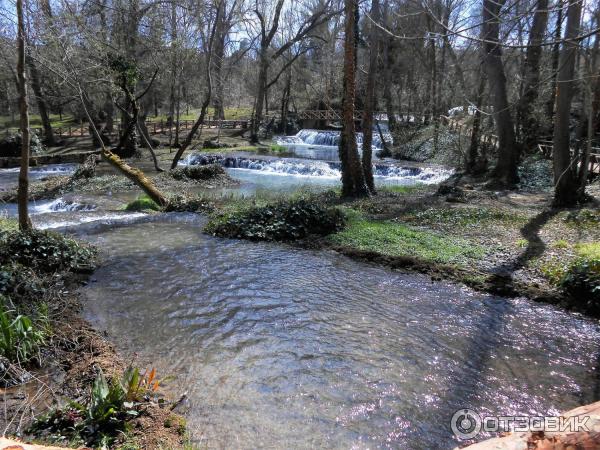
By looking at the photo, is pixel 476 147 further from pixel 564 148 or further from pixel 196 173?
pixel 196 173

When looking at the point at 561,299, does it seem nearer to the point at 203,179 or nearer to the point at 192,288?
the point at 192,288

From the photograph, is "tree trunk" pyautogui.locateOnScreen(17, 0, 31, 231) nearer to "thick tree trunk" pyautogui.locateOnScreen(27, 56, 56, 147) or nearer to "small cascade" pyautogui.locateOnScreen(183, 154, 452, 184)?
"small cascade" pyautogui.locateOnScreen(183, 154, 452, 184)

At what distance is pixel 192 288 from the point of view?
6973mm

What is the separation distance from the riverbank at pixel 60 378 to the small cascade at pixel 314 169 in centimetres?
1626

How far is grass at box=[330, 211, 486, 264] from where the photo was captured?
8266mm

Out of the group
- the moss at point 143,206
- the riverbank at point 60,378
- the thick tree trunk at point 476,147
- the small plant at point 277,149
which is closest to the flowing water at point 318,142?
the small plant at point 277,149

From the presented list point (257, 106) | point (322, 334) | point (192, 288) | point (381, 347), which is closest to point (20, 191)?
point (192, 288)

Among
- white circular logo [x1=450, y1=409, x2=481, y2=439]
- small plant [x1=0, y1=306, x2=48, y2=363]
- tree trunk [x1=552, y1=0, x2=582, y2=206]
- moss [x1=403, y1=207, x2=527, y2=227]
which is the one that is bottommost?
white circular logo [x1=450, y1=409, x2=481, y2=439]

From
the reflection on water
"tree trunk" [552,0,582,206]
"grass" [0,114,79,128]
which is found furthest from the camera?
"grass" [0,114,79,128]

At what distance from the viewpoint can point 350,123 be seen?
41.4 ft

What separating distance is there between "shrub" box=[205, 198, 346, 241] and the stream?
143 centimetres

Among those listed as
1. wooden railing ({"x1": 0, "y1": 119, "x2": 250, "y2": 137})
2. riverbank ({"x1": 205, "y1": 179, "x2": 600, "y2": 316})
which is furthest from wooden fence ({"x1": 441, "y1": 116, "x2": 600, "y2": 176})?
wooden railing ({"x1": 0, "y1": 119, "x2": 250, "y2": 137})

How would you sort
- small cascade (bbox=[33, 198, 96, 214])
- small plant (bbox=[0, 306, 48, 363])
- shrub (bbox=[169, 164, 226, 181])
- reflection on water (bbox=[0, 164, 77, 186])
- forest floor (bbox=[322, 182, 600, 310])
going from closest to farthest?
1. small plant (bbox=[0, 306, 48, 363])
2. forest floor (bbox=[322, 182, 600, 310])
3. small cascade (bbox=[33, 198, 96, 214])
4. shrub (bbox=[169, 164, 226, 181])
5. reflection on water (bbox=[0, 164, 77, 186])

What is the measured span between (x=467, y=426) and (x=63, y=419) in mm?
3592
